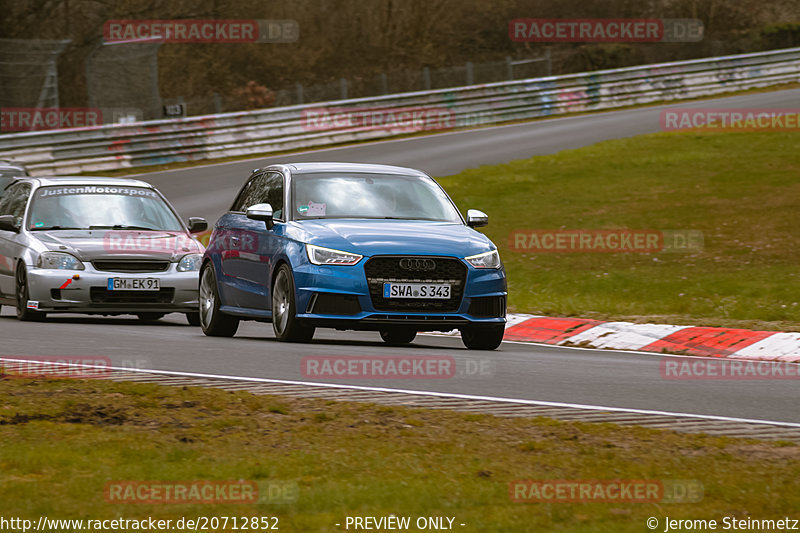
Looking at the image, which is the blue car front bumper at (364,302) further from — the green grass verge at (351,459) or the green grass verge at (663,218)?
the green grass verge at (663,218)

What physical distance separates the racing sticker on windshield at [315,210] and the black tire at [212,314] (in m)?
1.55

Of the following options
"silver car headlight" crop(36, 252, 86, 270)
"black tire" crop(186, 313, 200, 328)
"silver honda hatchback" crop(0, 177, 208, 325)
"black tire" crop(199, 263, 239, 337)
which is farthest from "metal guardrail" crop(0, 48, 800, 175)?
"black tire" crop(199, 263, 239, 337)

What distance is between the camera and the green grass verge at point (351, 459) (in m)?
5.47

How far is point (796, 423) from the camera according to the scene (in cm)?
784

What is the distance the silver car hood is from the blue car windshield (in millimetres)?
2849

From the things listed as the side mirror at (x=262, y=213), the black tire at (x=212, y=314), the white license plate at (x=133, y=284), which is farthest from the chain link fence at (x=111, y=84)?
the side mirror at (x=262, y=213)

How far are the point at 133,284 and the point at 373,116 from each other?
79.0 feet

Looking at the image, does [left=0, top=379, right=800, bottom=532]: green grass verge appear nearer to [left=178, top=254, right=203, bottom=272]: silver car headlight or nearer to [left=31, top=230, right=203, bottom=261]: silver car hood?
[left=31, top=230, right=203, bottom=261]: silver car hood

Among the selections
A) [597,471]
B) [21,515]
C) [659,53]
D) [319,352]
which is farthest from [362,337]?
[659,53]

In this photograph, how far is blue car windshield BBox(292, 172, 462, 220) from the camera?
41.9ft

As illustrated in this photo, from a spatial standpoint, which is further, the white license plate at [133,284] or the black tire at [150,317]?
the black tire at [150,317]

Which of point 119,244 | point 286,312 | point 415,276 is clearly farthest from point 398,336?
point 119,244

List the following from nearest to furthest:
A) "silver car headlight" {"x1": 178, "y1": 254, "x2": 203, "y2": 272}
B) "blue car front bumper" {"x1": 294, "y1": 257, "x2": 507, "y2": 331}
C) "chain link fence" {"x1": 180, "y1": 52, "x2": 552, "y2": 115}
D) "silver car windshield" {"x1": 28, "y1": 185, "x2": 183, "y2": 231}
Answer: "blue car front bumper" {"x1": 294, "y1": 257, "x2": 507, "y2": 331}, "silver car headlight" {"x1": 178, "y1": 254, "x2": 203, "y2": 272}, "silver car windshield" {"x1": 28, "y1": 185, "x2": 183, "y2": 231}, "chain link fence" {"x1": 180, "y1": 52, "x2": 552, "y2": 115}

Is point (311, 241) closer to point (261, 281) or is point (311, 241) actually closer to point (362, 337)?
point (261, 281)
